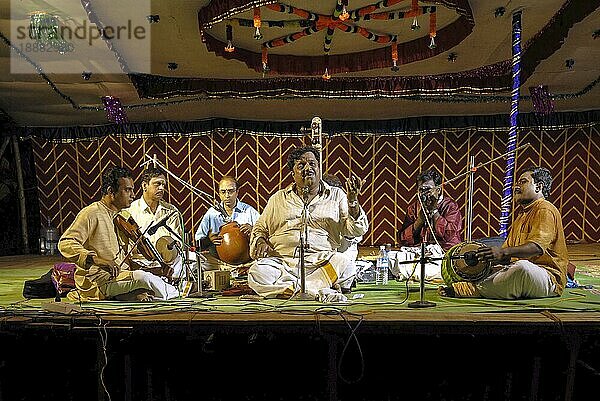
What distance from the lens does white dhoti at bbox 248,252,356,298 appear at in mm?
3967

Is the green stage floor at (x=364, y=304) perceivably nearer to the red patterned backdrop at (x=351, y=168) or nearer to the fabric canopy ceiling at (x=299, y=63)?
the fabric canopy ceiling at (x=299, y=63)

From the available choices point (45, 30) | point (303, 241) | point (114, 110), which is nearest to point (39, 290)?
point (303, 241)

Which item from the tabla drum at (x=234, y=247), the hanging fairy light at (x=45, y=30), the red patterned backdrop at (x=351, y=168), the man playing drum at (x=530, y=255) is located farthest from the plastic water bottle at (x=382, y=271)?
the red patterned backdrop at (x=351, y=168)

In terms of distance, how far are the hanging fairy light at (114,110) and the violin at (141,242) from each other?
4.26m

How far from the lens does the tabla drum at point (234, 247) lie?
182 inches

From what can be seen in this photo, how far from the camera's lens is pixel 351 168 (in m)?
9.28

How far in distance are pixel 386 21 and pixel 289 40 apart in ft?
3.27

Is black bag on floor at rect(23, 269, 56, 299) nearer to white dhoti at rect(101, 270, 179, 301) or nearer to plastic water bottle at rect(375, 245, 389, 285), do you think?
white dhoti at rect(101, 270, 179, 301)

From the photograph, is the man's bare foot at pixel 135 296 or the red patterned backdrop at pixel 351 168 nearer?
the man's bare foot at pixel 135 296

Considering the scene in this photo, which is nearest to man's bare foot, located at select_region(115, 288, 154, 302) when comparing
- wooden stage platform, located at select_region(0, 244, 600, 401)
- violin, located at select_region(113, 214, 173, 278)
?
wooden stage platform, located at select_region(0, 244, 600, 401)

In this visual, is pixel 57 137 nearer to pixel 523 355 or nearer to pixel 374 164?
pixel 374 164

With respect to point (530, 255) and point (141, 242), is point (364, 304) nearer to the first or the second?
point (530, 255)

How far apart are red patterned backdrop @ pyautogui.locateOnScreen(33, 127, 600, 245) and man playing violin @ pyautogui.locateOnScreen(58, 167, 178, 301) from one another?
5.41 meters

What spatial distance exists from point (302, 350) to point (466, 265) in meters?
1.21
